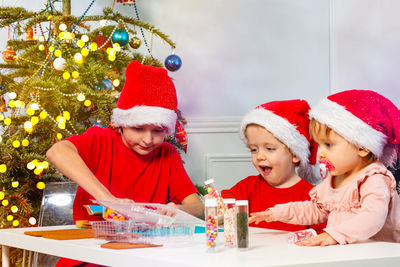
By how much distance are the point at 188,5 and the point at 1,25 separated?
55.7 inches

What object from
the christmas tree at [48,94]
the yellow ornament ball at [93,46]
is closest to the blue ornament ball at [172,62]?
the christmas tree at [48,94]

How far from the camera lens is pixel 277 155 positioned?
2039 millimetres

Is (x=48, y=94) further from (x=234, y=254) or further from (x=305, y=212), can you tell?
(x=234, y=254)

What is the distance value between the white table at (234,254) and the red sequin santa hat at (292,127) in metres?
0.68

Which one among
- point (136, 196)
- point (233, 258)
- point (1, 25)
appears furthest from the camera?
point (1, 25)

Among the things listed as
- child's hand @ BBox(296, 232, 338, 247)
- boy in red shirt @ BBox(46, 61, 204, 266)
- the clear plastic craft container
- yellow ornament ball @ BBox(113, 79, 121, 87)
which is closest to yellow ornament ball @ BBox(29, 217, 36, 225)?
boy in red shirt @ BBox(46, 61, 204, 266)

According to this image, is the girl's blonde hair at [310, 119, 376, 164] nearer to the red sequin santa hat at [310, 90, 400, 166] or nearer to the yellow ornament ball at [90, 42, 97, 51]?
the red sequin santa hat at [310, 90, 400, 166]

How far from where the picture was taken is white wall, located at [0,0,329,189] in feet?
12.0

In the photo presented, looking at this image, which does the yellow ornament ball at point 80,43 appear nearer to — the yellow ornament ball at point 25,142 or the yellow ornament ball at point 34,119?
the yellow ornament ball at point 34,119

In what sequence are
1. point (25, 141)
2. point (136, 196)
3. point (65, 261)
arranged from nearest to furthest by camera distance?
point (65, 261) → point (136, 196) → point (25, 141)

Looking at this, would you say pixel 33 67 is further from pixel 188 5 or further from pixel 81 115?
pixel 188 5

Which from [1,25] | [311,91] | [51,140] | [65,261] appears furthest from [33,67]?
[311,91]

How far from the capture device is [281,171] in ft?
6.73

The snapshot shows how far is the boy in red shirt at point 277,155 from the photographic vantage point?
6.68 feet
